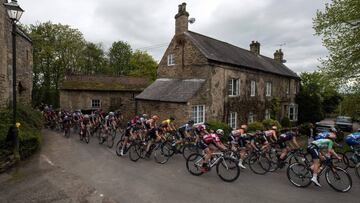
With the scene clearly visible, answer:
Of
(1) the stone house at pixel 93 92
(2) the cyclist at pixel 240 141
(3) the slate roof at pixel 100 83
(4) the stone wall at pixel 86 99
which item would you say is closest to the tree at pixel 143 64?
(3) the slate roof at pixel 100 83

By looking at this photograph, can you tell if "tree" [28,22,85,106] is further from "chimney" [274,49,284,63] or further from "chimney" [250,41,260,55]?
"chimney" [274,49,284,63]

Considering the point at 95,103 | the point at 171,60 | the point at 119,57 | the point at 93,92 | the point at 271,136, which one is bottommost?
the point at 271,136

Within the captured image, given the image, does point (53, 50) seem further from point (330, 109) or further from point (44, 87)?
point (330, 109)

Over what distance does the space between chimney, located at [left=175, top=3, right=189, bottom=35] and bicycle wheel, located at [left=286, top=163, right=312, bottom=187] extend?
546 inches

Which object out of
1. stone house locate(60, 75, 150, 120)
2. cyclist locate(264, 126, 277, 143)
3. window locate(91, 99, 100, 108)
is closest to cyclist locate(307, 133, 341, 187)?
cyclist locate(264, 126, 277, 143)

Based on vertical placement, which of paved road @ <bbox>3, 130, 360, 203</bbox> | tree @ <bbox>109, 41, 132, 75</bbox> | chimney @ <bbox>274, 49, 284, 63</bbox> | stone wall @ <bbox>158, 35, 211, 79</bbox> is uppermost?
tree @ <bbox>109, 41, 132, 75</bbox>

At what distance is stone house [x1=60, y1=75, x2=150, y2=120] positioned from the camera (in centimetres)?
2402

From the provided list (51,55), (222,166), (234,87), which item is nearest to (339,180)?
(222,166)

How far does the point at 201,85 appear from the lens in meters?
15.7

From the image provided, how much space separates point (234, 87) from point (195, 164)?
12304mm

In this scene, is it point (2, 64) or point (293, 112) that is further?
point (293, 112)

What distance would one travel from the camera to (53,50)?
33688mm

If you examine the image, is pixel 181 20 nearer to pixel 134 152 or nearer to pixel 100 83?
pixel 134 152

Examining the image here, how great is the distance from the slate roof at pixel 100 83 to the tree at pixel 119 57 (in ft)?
81.4
